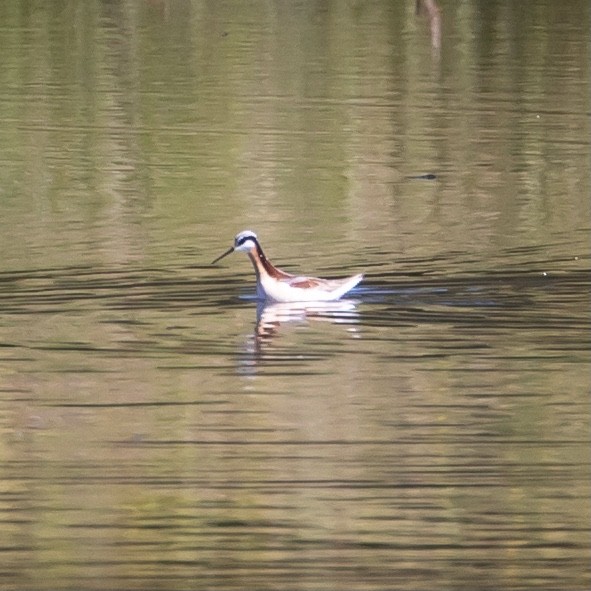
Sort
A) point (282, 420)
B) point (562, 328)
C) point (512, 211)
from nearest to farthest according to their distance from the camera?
point (282, 420), point (562, 328), point (512, 211)

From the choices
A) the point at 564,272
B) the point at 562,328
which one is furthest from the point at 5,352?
the point at 564,272

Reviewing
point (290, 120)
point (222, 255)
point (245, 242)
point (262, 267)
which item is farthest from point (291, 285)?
point (290, 120)

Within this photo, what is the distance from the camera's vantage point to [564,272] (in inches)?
505

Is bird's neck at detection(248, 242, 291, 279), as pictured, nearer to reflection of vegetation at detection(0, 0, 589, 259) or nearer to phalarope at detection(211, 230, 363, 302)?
phalarope at detection(211, 230, 363, 302)

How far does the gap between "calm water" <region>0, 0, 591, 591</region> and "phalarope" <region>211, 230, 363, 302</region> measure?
0.10m

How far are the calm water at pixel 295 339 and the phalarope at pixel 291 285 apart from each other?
10 centimetres

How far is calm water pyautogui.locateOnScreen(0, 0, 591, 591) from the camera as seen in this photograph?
25.2 feet

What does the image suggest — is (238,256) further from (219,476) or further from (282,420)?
(219,476)

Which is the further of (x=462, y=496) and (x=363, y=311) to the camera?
(x=363, y=311)

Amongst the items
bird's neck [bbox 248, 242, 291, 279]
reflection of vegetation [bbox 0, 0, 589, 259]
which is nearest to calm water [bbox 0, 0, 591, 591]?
reflection of vegetation [bbox 0, 0, 589, 259]

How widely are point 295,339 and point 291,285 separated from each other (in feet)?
2.69

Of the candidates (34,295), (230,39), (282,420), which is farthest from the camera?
(230,39)

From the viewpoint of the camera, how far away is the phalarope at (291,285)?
38.9 ft

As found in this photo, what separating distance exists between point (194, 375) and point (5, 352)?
1046mm
